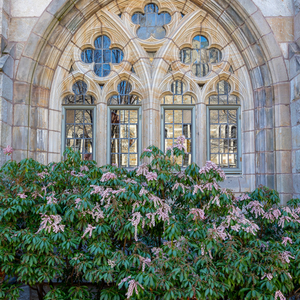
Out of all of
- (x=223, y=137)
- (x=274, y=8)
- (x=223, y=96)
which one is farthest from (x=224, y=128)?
(x=274, y=8)

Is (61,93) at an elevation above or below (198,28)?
below

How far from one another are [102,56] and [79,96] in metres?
0.87

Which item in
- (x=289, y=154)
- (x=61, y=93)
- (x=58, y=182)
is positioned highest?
(x=61, y=93)

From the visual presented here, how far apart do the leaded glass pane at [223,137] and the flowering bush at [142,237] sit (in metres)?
1.82

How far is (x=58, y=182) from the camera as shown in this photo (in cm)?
361

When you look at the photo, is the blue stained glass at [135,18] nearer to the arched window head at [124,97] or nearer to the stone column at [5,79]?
the arched window head at [124,97]

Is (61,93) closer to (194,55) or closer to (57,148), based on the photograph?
(57,148)

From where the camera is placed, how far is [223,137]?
17.7 feet

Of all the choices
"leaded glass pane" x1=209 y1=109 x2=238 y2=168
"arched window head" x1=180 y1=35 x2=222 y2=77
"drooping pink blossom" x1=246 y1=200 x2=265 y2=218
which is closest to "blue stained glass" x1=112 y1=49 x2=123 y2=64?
"arched window head" x1=180 y1=35 x2=222 y2=77

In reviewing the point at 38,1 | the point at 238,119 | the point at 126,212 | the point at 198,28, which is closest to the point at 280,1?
the point at 198,28

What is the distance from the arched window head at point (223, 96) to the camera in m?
5.43

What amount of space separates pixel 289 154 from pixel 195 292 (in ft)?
10.1

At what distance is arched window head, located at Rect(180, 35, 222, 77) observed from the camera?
543 cm

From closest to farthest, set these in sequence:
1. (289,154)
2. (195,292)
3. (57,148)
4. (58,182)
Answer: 1. (195,292)
2. (58,182)
3. (289,154)
4. (57,148)
